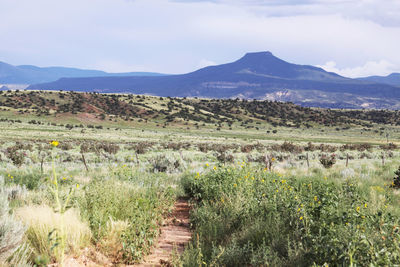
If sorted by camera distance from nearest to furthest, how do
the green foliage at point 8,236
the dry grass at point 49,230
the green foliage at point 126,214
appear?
the green foliage at point 8,236 → the dry grass at point 49,230 → the green foliage at point 126,214

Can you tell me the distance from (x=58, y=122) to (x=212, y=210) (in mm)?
73750

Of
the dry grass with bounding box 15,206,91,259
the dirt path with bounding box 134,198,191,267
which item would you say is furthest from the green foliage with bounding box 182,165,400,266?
the dry grass with bounding box 15,206,91,259

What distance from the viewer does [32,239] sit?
202 inches

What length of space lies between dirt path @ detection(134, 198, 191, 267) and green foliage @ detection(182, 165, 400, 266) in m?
0.36

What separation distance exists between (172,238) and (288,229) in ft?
8.23

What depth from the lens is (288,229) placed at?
586 cm

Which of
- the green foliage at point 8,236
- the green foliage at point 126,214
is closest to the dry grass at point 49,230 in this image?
the green foliage at point 8,236

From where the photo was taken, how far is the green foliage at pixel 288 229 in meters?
4.01

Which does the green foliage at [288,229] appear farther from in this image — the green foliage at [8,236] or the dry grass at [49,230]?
the green foliage at [8,236]

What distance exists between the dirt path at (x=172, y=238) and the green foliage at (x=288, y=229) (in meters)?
0.36

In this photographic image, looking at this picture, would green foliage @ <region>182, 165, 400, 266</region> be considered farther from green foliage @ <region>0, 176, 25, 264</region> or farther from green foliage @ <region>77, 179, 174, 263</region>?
green foliage @ <region>0, 176, 25, 264</region>

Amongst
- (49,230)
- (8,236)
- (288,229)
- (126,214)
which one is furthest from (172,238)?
(8,236)

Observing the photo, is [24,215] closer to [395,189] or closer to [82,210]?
[82,210]

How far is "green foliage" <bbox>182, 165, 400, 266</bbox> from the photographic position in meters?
4.01
